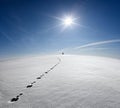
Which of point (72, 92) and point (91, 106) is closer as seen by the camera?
point (91, 106)

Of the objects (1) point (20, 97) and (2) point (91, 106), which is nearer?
(2) point (91, 106)

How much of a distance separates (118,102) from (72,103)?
70 centimetres

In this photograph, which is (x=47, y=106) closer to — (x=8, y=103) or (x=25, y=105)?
(x=25, y=105)

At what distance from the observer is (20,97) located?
1.85 metres

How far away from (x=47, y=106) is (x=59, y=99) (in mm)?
271

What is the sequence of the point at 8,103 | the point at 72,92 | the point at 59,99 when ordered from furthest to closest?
the point at 72,92
the point at 59,99
the point at 8,103

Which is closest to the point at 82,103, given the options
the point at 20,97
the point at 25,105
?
the point at 25,105

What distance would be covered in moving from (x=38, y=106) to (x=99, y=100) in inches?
38.1

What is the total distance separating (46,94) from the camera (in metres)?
1.97

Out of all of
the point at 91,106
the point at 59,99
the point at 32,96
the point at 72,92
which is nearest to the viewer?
the point at 91,106

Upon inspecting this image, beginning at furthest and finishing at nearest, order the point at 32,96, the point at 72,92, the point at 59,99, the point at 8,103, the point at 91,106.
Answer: the point at 72,92
the point at 32,96
the point at 59,99
the point at 8,103
the point at 91,106

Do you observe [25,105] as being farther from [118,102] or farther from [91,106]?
[118,102]

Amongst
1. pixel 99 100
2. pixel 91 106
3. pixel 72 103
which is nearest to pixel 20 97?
pixel 72 103

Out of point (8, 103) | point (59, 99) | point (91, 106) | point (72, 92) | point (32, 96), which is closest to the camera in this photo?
point (91, 106)
